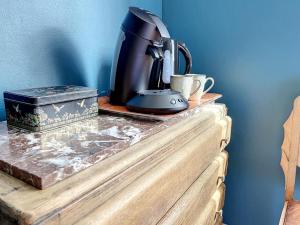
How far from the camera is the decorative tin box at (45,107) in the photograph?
0.55 metres

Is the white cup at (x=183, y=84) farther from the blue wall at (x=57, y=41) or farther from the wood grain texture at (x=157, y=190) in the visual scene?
the blue wall at (x=57, y=41)

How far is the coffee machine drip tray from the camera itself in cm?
69

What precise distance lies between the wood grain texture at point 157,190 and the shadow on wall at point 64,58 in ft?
1.55

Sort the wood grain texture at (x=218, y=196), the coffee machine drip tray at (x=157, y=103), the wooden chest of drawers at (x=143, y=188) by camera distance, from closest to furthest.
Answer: the wooden chest of drawers at (x=143, y=188)
the coffee machine drip tray at (x=157, y=103)
the wood grain texture at (x=218, y=196)

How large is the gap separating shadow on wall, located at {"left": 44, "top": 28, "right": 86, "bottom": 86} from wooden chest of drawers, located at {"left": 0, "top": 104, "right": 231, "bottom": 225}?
1.43 ft

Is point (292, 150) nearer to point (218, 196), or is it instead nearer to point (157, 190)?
point (218, 196)

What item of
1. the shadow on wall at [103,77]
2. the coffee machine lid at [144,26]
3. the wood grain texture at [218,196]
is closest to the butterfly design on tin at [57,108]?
the coffee machine lid at [144,26]

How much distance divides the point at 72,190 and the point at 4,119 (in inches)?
18.1

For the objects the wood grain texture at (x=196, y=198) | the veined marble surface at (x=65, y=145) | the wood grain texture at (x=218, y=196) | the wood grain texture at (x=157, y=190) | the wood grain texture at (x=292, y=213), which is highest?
the veined marble surface at (x=65, y=145)

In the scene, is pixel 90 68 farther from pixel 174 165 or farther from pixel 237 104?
pixel 237 104

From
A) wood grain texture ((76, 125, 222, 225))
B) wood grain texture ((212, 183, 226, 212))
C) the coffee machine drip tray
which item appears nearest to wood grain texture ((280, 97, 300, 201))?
wood grain texture ((212, 183, 226, 212))

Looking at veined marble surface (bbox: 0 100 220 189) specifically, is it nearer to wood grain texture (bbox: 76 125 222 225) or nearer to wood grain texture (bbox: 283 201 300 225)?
wood grain texture (bbox: 76 125 222 225)

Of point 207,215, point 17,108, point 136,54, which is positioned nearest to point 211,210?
point 207,215

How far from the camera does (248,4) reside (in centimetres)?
111
